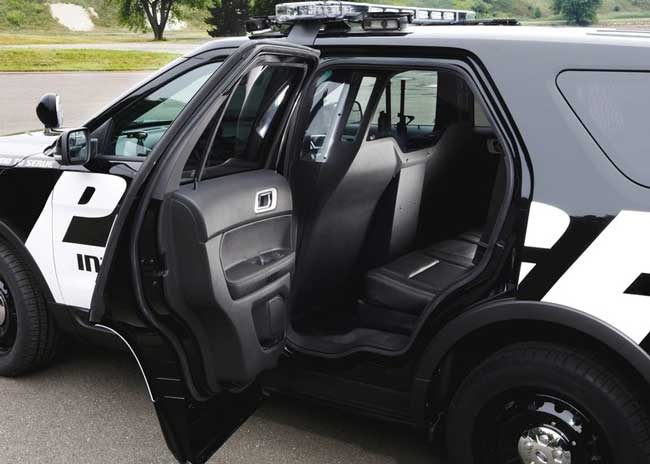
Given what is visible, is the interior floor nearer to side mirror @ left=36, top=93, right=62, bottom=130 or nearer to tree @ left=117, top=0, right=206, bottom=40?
side mirror @ left=36, top=93, right=62, bottom=130

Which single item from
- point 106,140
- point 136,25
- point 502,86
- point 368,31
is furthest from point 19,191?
point 136,25

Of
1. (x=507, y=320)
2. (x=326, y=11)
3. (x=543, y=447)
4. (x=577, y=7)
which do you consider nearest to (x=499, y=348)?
(x=507, y=320)

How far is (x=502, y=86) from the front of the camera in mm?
2375

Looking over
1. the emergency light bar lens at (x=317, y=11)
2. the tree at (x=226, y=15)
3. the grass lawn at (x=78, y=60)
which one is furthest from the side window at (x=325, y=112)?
the tree at (x=226, y=15)

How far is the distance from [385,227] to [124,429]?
1.45 m

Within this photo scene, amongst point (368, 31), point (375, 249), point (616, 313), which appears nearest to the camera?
point (616, 313)

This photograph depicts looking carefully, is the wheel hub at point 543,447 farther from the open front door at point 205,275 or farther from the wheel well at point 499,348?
the open front door at point 205,275

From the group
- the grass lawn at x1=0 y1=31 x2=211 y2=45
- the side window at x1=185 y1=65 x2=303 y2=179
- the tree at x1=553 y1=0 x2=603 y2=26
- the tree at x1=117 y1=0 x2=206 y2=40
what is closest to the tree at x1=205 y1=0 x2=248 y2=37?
the tree at x1=117 y1=0 x2=206 y2=40

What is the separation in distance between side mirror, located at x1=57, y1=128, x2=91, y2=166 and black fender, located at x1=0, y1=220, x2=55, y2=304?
2.00ft

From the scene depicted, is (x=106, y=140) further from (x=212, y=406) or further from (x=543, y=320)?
(x=543, y=320)

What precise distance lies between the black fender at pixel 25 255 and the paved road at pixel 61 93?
9419 mm

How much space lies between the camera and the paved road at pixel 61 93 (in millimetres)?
14539

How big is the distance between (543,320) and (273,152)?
120 cm

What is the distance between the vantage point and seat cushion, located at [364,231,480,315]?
3.02 m
